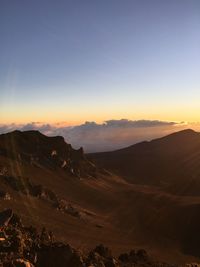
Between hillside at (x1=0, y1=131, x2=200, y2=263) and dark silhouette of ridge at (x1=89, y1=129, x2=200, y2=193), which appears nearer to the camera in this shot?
hillside at (x1=0, y1=131, x2=200, y2=263)

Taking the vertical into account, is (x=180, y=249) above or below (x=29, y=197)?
below

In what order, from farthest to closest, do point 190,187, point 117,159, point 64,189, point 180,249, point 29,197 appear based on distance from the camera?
point 117,159
point 190,187
point 64,189
point 29,197
point 180,249

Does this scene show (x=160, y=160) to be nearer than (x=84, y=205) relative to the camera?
No

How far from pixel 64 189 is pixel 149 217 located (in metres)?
13.4

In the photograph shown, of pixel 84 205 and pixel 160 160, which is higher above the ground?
pixel 84 205

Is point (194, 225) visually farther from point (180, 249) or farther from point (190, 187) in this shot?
point (190, 187)

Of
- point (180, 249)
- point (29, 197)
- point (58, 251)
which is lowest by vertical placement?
point (180, 249)

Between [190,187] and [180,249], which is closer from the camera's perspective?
[180,249]

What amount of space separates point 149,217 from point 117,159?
61211 millimetres

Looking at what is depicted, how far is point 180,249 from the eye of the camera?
138 ft

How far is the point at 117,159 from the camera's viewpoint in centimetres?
11319

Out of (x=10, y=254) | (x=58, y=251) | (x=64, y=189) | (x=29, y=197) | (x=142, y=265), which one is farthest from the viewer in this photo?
(x=64, y=189)

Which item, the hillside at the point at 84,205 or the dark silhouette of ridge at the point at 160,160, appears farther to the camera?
the dark silhouette of ridge at the point at 160,160

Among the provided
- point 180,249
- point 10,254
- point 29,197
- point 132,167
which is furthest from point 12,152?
point 10,254
